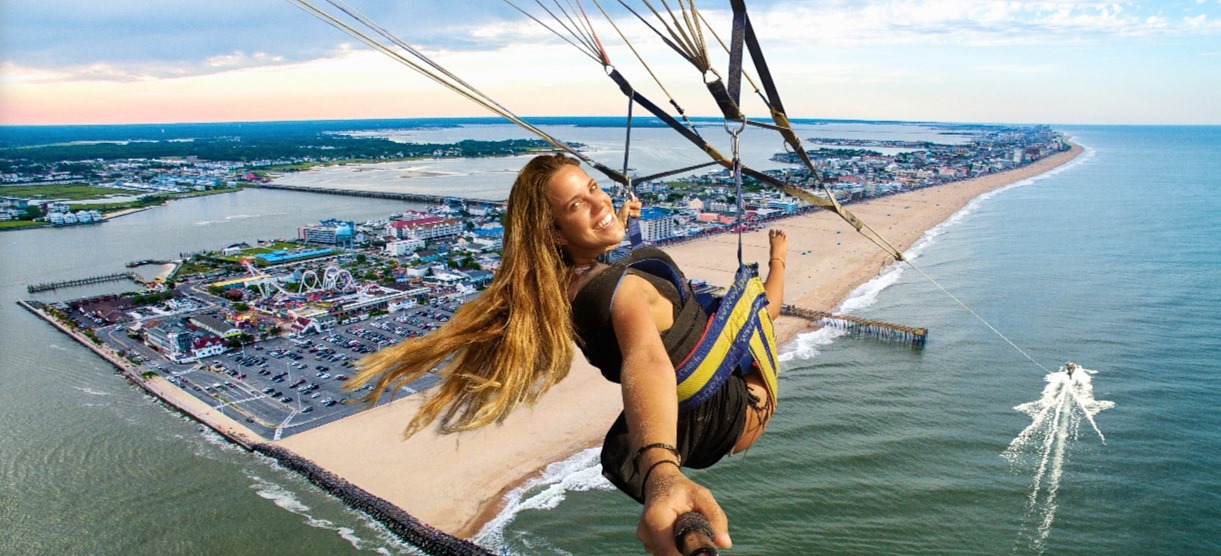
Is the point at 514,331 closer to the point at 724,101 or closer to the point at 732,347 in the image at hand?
the point at 732,347

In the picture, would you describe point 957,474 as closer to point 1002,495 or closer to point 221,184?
point 1002,495

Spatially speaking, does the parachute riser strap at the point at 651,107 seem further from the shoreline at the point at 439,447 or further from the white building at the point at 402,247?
the white building at the point at 402,247

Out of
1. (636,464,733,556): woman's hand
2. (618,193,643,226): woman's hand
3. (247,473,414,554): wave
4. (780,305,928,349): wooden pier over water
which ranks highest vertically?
(618,193,643,226): woman's hand

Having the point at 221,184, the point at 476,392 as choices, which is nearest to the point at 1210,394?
the point at 476,392

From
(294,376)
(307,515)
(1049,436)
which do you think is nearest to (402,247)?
(294,376)

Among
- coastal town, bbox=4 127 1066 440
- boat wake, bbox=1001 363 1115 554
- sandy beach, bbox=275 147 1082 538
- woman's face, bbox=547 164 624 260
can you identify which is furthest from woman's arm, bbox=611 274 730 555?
boat wake, bbox=1001 363 1115 554

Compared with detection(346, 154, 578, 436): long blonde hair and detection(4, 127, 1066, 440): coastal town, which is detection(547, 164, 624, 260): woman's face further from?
detection(4, 127, 1066, 440): coastal town

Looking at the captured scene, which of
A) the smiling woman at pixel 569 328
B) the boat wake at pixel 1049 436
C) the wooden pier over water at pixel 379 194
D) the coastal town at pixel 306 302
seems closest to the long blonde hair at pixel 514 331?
the smiling woman at pixel 569 328
